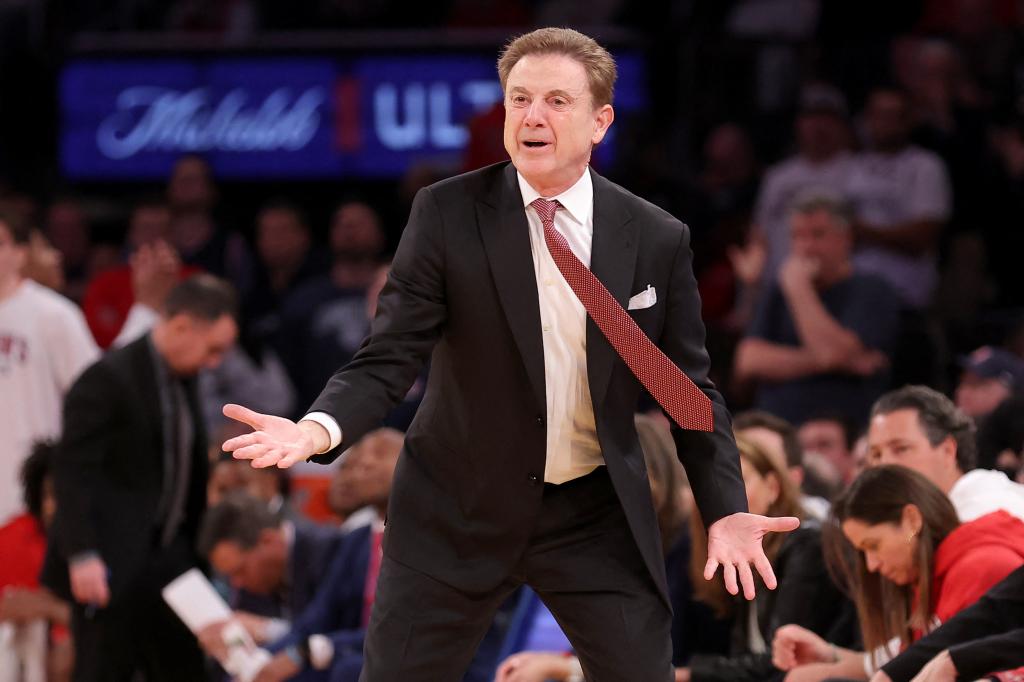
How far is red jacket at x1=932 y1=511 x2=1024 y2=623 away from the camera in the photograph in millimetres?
4172

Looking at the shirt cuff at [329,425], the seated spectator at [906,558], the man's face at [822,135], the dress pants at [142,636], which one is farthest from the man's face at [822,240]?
the shirt cuff at [329,425]

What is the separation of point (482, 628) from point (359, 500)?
11.3ft

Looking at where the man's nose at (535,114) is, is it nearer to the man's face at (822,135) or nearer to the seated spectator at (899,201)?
the seated spectator at (899,201)

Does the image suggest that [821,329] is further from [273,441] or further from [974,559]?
[273,441]

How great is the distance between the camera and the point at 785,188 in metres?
8.09

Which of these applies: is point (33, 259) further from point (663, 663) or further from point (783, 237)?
point (663, 663)

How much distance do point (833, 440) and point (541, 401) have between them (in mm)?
3920

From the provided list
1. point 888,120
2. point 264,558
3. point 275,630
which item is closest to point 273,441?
point 275,630

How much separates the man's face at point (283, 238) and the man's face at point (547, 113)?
6063 millimetres

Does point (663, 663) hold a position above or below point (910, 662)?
above

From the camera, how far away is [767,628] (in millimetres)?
5078

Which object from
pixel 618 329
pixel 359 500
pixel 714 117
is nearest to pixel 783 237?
pixel 714 117

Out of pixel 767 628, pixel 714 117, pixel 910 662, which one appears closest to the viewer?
pixel 910 662

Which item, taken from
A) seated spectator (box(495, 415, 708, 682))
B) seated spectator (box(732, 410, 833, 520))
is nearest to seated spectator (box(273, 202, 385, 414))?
seated spectator (box(732, 410, 833, 520))
